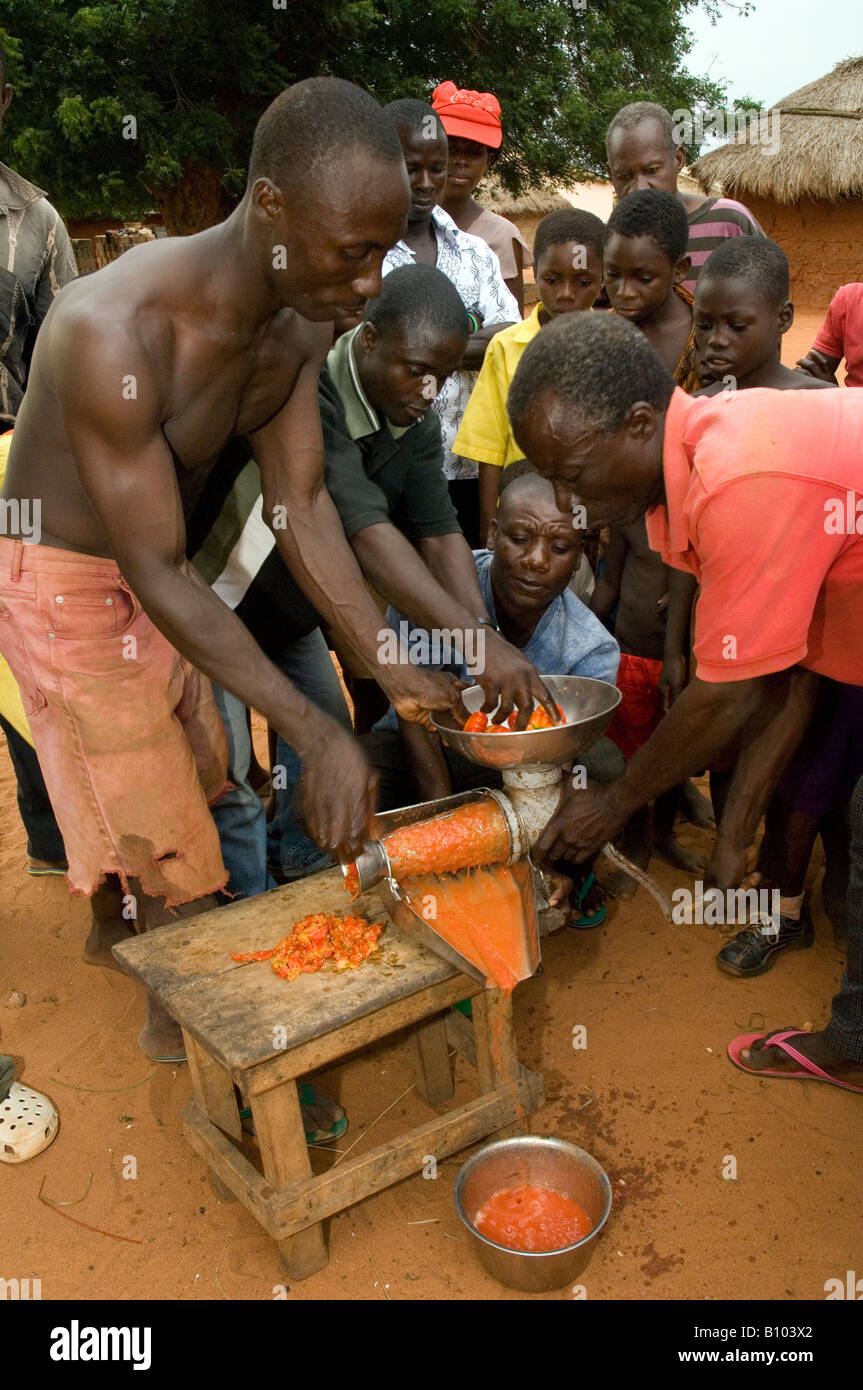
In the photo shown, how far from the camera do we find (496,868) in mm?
2449

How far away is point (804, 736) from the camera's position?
9.88 ft

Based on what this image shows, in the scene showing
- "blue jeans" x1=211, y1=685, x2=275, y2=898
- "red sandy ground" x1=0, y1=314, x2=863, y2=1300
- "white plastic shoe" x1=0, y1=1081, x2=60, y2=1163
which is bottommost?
"red sandy ground" x1=0, y1=314, x2=863, y2=1300

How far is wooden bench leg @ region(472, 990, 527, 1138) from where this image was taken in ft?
7.85

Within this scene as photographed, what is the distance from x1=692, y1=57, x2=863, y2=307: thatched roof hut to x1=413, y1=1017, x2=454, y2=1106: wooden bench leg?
12.3 metres

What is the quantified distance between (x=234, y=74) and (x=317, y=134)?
10499 mm

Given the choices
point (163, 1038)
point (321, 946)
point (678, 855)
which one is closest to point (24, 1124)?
point (163, 1038)

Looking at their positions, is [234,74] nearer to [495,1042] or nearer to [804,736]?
[804,736]

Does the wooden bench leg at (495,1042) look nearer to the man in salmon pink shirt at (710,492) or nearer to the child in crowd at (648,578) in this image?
the man in salmon pink shirt at (710,492)

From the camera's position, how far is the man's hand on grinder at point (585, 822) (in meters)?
2.39

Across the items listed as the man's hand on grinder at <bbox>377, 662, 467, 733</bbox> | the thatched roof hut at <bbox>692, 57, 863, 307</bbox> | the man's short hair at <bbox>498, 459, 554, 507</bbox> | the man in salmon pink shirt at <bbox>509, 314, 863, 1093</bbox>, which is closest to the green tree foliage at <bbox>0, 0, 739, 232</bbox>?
the thatched roof hut at <bbox>692, 57, 863, 307</bbox>

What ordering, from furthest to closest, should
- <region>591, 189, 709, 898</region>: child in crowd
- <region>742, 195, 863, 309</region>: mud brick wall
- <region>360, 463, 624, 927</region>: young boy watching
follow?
<region>742, 195, 863, 309</region>: mud brick wall
<region>591, 189, 709, 898</region>: child in crowd
<region>360, 463, 624, 927</region>: young boy watching

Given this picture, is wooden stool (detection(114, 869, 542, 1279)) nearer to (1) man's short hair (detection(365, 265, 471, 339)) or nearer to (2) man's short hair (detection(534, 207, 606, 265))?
(1) man's short hair (detection(365, 265, 471, 339))

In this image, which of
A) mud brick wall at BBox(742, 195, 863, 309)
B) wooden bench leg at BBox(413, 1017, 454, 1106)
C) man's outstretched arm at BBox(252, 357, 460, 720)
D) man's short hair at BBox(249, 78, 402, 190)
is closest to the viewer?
man's short hair at BBox(249, 78, 402, 190)

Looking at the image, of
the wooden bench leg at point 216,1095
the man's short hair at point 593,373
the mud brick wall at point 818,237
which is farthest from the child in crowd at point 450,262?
the mud brick wall at point 818,237
